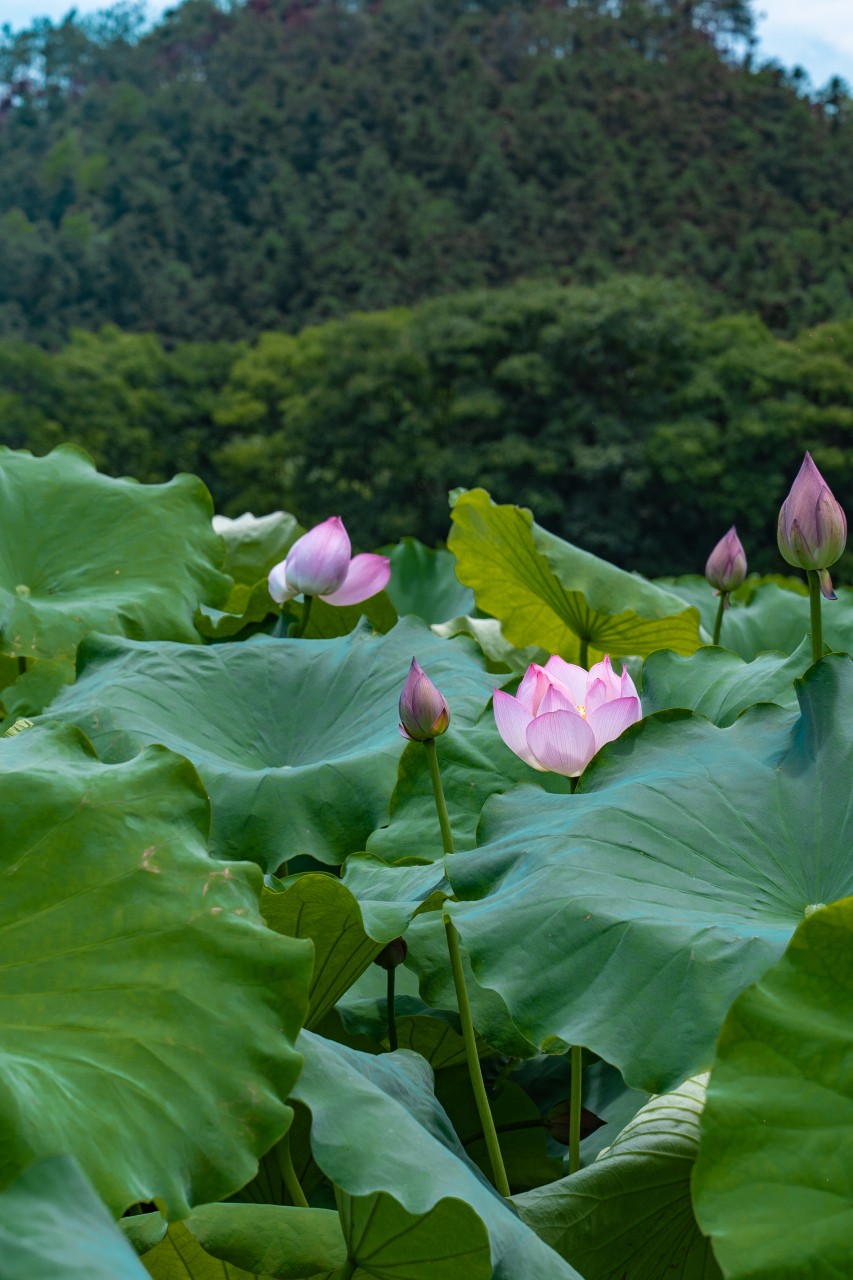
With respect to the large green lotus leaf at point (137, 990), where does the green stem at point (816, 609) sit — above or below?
above

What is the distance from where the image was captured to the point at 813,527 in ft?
1.91

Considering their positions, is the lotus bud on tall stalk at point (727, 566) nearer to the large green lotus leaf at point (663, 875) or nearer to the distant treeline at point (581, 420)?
the large green lotus leaf at point (663, 875)

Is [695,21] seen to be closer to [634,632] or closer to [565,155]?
[565,155]

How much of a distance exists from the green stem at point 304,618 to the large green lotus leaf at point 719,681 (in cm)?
32

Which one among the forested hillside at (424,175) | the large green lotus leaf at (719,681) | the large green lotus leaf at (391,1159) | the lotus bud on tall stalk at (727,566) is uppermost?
the forested hillside at (424,175)

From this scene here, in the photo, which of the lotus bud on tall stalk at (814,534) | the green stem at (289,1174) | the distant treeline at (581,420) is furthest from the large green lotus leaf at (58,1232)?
the distant treeline at (581,420)

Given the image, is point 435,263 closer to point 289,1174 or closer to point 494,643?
point 494,643

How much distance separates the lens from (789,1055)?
0.33 metres

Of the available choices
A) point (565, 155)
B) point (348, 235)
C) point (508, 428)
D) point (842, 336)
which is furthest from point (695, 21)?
point (508, 428)

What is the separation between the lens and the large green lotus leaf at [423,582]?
1.37 meters

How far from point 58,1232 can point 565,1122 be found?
1.13 feet

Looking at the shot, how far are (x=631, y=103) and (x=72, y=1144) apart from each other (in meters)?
26.5

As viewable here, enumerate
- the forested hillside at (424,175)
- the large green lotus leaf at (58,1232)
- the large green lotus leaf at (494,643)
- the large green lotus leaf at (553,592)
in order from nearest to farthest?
the large green lotus leaf at (58,1232) → the large green lotus leaf at (553,592) → the large green lotus leaf at (494,643) → the forested hillside at (424,175)

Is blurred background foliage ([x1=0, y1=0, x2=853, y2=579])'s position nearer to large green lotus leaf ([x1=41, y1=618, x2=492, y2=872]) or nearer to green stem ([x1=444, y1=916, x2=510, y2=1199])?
large green lotus leaf ([x1=41, y1=618, x2=492, y2=872])
